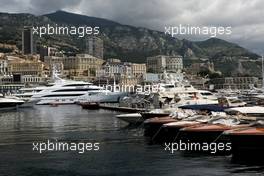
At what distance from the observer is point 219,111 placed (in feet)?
→ 153

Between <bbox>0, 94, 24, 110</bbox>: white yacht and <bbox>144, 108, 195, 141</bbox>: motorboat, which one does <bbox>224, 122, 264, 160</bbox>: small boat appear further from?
<bbox>0, 94, 24, 110</bbox>: white yacht

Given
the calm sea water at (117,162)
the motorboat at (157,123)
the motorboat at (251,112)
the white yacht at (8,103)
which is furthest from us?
the white yacht at (8,103)

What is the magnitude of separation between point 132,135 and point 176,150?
41.8 feet

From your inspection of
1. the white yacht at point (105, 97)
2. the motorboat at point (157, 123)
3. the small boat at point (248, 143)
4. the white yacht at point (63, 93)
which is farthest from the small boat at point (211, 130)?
the white yacht at point (63, 93)

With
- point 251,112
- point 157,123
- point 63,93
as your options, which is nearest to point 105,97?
point 63,93

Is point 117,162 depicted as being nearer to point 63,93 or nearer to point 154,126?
point 154,126

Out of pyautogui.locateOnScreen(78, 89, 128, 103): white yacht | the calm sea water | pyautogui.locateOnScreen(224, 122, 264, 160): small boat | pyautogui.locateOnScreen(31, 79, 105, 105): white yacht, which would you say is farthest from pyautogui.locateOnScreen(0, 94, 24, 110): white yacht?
pyautogui.locateOnScreen(224, 122, 264, 160): small boat

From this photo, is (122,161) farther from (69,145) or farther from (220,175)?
(69,145)

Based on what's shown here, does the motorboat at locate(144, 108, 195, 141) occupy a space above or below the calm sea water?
above

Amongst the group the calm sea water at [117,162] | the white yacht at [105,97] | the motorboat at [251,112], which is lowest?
the calm sea water at [117,162]

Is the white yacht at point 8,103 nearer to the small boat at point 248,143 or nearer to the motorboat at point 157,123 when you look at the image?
the motorboat at point 157,123

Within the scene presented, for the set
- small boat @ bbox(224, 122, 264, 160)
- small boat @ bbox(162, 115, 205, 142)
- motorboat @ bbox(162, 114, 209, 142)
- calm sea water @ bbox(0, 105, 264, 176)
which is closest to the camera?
calm sea water @ bbox(0, 105, 264, 176)

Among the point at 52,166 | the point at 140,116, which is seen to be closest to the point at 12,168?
the point at 52,166

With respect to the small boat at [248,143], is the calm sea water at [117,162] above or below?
below
